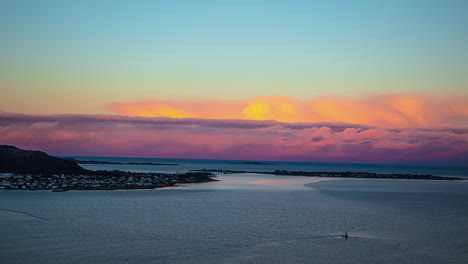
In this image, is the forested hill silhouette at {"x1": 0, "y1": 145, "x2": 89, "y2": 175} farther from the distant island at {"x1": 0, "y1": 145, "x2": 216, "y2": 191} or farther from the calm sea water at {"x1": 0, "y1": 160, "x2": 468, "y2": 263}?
the calm sea water at {"x1": 0, "y1": 160, "x2": 468, "y2": 263}

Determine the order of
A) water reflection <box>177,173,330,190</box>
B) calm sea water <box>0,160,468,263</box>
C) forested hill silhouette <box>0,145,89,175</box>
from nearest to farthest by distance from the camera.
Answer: calm sea water <box>0,160,468,263</box> → water reflection <box>177,173,330,190</box> → forested hill silhouette <box>0,145,89,175</box>

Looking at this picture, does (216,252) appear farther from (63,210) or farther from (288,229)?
(63,210)

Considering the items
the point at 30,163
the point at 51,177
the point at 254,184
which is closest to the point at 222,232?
the point at 51,177

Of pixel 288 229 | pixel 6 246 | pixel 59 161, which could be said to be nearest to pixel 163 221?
pixel 288 229

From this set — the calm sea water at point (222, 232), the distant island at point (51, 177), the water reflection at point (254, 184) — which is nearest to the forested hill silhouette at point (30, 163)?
the distant island at point (51, 177)

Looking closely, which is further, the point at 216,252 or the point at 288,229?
the point at 288,229

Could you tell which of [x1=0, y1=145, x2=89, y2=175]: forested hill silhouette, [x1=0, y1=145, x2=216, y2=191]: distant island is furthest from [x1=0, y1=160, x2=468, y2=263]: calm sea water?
[x1=0, y1=145, x2=89, y2=175]: forested hill silhouette
